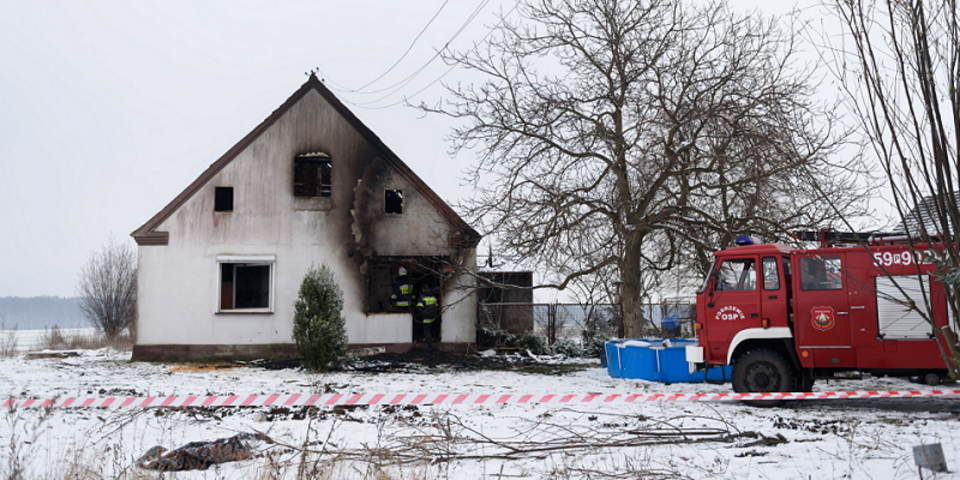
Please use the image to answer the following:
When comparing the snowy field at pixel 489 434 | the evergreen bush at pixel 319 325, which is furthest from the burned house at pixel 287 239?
the snowy field at pixel 489 434

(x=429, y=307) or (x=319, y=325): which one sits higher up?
(x=429, y=307)

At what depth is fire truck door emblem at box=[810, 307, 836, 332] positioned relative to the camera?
9.69m

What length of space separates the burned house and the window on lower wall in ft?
0.18

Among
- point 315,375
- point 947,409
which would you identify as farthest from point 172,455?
point 947,409

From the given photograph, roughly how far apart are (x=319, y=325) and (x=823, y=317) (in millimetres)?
9768

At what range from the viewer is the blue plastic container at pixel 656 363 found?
1198cm

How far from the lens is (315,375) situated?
538 inches

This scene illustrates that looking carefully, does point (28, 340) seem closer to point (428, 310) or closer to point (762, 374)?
point (428, 310)

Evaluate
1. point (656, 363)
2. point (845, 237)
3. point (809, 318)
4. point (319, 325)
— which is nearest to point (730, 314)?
point (809, 318)

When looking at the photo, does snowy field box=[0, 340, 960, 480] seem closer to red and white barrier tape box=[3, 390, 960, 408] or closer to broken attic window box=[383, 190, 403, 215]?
red and white barrier tape box=[3, 390, 960, 408]

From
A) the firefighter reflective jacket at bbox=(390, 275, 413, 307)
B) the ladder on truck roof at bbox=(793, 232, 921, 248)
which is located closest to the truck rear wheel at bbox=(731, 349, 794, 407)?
the ladder on truck roof at bbox=(793, 232, 921, 248)

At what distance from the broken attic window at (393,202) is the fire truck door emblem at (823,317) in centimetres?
1080

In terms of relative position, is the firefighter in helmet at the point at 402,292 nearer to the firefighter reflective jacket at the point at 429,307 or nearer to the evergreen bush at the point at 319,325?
the firefighter reflective jacket at the point at 429,307

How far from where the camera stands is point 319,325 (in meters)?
14.5
